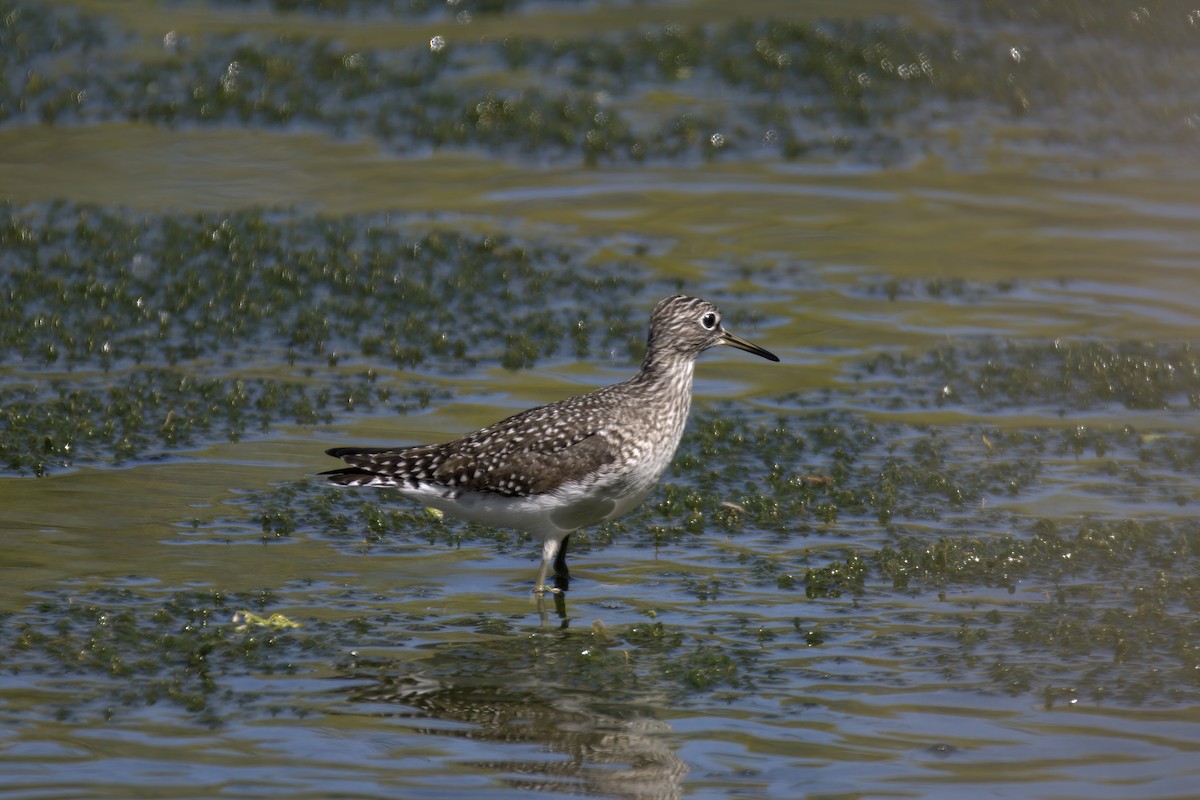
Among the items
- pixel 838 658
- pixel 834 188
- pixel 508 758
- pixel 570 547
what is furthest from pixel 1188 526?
pixel 834 188

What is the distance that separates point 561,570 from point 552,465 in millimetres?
751

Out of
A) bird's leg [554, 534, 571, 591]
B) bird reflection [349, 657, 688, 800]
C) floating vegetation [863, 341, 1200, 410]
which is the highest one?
floating vegetation [863, 341, 1200, 410]

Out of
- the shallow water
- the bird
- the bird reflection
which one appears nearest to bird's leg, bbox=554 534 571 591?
the bird

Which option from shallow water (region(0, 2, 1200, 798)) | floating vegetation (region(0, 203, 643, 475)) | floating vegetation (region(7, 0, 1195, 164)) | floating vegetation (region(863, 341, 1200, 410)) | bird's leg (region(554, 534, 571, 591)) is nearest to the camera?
shallow water (region(0, 2, 1200, 798))

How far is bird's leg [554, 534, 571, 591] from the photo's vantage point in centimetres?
1063

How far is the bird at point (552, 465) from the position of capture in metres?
10.3

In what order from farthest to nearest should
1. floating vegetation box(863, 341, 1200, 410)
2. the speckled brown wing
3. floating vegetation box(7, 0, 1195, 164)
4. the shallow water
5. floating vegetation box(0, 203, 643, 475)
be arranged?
floating vegetation box(7, 0, 1195, 164), floating vegetation box(863, 341, 1200, 410), floating vegetation box(0, 203, 643, 475), the speckled brown wing, the shallow water

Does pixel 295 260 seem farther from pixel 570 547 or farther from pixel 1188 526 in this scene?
pixel 1188 526

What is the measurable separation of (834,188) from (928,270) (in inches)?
89.0

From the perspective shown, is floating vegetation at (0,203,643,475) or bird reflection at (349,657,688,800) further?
floating vegetation at (0,203,643,475)

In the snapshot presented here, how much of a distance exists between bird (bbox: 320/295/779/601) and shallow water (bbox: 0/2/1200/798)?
48cm

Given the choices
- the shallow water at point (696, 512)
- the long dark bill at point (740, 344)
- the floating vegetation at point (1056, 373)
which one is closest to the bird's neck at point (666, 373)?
the long dark bill at point (740, 344)

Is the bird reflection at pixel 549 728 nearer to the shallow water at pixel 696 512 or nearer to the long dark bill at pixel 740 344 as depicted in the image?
the shallow water at pixel 696 512

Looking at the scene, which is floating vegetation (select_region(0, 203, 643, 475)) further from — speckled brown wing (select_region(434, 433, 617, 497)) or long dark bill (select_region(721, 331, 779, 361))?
long dark bill (select_region(721, 331, 779, 361))
